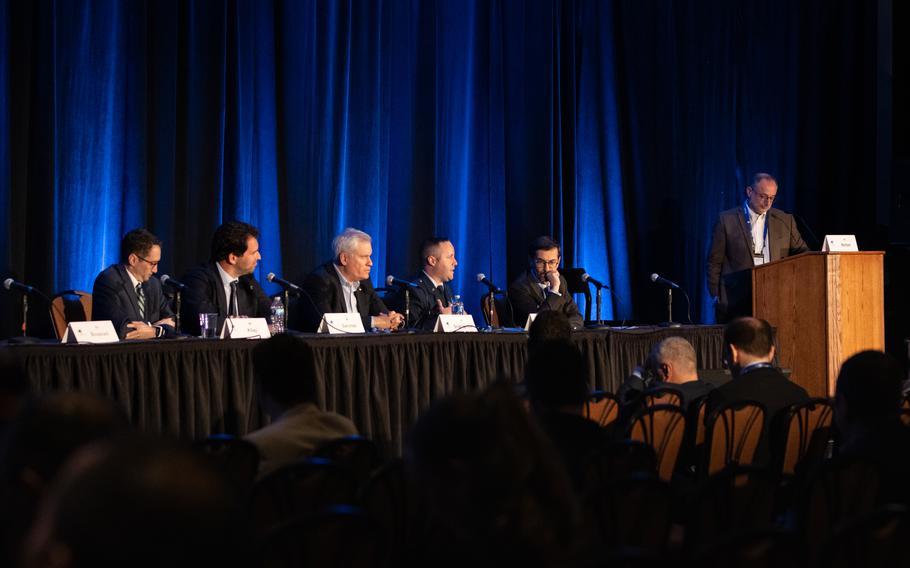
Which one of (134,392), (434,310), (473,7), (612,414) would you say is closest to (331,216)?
(434,310)

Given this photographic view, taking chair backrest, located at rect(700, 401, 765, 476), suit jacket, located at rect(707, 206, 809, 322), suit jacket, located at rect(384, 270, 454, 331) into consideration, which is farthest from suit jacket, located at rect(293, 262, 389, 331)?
chair backrest, located at rect(700, 401, 765, 476)

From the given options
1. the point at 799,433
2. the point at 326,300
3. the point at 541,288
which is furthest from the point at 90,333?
the point at 541,288

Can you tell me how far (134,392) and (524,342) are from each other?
2292mm

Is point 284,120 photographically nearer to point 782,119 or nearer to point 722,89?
point 722,89

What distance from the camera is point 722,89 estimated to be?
32.1 ft

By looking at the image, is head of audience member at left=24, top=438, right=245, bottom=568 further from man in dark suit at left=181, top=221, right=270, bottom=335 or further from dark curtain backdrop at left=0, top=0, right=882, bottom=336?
dark curtain backdrop at left=0, top=0, right=882, bottom=336

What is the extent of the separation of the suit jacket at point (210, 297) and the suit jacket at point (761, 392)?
302cm

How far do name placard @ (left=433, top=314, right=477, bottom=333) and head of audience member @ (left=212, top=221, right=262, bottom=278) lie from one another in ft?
4.01

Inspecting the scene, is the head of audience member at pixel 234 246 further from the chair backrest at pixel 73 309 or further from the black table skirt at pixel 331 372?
the black table skirt at pixel 331 372

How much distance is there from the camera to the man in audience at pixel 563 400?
2850 mm

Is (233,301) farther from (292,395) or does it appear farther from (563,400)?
(563,400)

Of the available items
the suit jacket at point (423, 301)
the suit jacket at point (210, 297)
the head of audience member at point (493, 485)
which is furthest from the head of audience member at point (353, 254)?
the head of audience member at point (493, 485)

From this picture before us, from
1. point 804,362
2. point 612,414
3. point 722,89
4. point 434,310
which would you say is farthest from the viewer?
point 722,89

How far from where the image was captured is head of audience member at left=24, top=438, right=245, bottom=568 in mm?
938
